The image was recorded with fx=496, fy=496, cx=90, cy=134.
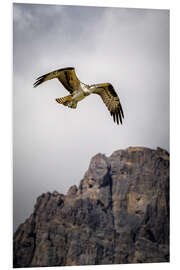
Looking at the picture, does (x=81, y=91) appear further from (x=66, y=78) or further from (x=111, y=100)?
(x=111, y=100)

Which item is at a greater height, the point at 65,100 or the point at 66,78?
the point at 66,78

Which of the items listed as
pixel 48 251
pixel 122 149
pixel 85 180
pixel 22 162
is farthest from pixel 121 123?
pixel 48 251

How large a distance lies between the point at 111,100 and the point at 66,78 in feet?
2.03

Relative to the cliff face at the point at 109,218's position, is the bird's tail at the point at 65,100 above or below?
above

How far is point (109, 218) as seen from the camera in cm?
562

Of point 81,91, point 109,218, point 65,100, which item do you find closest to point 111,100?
point 81,91

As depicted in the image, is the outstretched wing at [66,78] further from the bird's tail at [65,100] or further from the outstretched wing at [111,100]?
the outstretched wing at [111,100]

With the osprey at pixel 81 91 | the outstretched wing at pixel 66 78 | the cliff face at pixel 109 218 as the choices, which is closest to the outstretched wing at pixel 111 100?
the osprey at pixel 81 91

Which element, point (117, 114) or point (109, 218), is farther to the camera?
point (109, 218)

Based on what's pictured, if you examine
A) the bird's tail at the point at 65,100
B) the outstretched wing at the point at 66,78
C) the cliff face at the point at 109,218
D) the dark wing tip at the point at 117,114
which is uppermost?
the outstretched wing at the point at 66,78

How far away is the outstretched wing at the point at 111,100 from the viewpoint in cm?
531
